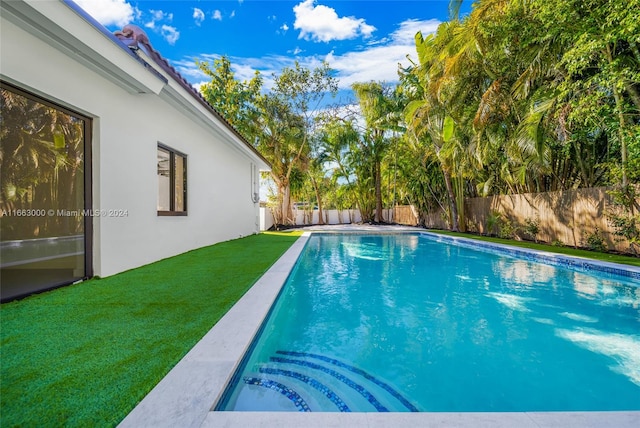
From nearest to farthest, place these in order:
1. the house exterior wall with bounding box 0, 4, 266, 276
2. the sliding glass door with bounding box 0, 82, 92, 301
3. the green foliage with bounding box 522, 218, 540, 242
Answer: the house exterior wall with bounding box 0, 4, 266, 276 < the sliding glass door with bounding box 0, 82, 92, 301 < the green foliage with bounding box 522, 218, 540, 242

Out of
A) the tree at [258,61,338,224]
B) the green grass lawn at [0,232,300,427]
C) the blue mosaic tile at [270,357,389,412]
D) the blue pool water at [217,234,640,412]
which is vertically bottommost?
the blue pool water at [217,234,640,412]

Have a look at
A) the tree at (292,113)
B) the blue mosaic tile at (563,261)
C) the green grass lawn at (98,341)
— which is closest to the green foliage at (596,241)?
the blue mosaic tile at (563,261)

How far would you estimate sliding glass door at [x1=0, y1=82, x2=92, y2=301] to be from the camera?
425 cm

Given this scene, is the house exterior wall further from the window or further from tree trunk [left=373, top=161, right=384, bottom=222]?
tree trunk [left=373, top=161, right=384, bottom=222]

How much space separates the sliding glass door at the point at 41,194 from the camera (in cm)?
425

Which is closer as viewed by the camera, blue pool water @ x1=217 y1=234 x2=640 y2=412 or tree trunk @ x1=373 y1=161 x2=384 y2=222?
blue pool water @ x1=217 y1=234 x2=640 y2=412

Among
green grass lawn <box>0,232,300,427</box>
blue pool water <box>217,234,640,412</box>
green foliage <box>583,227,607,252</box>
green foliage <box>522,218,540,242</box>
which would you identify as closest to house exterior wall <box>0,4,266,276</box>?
green grass lawn <box>0,232,300,427</box>

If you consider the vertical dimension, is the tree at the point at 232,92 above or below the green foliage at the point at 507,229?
above

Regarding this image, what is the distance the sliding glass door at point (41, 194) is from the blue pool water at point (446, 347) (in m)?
3.26

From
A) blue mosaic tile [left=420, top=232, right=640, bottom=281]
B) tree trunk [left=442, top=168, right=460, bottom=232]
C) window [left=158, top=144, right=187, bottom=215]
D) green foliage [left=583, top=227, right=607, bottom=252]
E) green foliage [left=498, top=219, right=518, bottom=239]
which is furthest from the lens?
tree trunk [left=442, top=168, right=460, bottom=232]

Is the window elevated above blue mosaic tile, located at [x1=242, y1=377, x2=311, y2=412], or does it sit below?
above

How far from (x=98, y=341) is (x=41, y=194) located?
7.40 meters

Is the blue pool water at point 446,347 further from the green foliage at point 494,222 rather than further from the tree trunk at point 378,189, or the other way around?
the tree trunk at point 378,189

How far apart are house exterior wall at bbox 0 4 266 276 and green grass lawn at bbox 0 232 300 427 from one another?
873 mm
